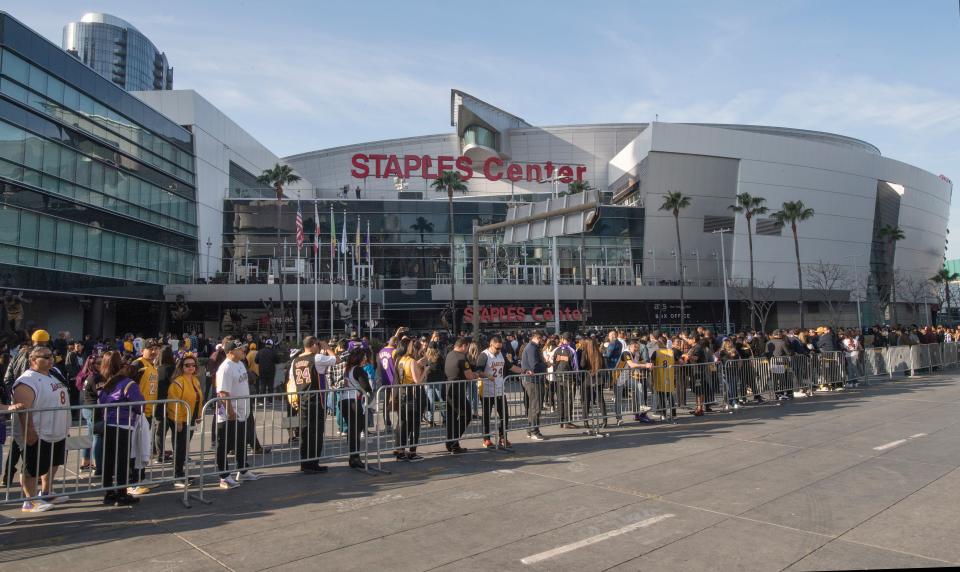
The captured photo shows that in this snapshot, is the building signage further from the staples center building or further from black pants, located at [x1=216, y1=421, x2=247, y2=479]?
black pants, located at [x1=216, y1=421, x2=247, y2=479]

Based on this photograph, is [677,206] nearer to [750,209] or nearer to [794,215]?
[750,209]

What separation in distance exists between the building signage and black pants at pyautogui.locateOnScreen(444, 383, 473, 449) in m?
41.8

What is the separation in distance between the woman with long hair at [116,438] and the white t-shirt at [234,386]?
3.36ft

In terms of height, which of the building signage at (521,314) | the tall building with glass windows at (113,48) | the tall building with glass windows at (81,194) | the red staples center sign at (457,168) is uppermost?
the tall building with glass windows at (113,48)

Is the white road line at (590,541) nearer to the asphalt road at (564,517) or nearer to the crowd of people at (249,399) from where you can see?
the asphalt road at (564,517)

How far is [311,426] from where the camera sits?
8.72m

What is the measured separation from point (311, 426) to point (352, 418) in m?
0.68

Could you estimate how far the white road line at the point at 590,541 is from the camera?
5207mm

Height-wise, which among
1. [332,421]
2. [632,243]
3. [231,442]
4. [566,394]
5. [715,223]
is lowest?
[231,442]

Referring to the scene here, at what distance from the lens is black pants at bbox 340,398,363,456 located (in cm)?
904

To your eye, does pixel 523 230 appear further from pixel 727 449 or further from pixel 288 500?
pixel 288 500

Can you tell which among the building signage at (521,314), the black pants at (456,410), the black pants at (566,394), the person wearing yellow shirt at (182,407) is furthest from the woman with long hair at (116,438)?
the building signage at (521,314)

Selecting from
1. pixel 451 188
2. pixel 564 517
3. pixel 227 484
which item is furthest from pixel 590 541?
pixel 451 188

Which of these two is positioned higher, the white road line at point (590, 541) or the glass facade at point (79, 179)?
the glass facade at point (79, 179)
